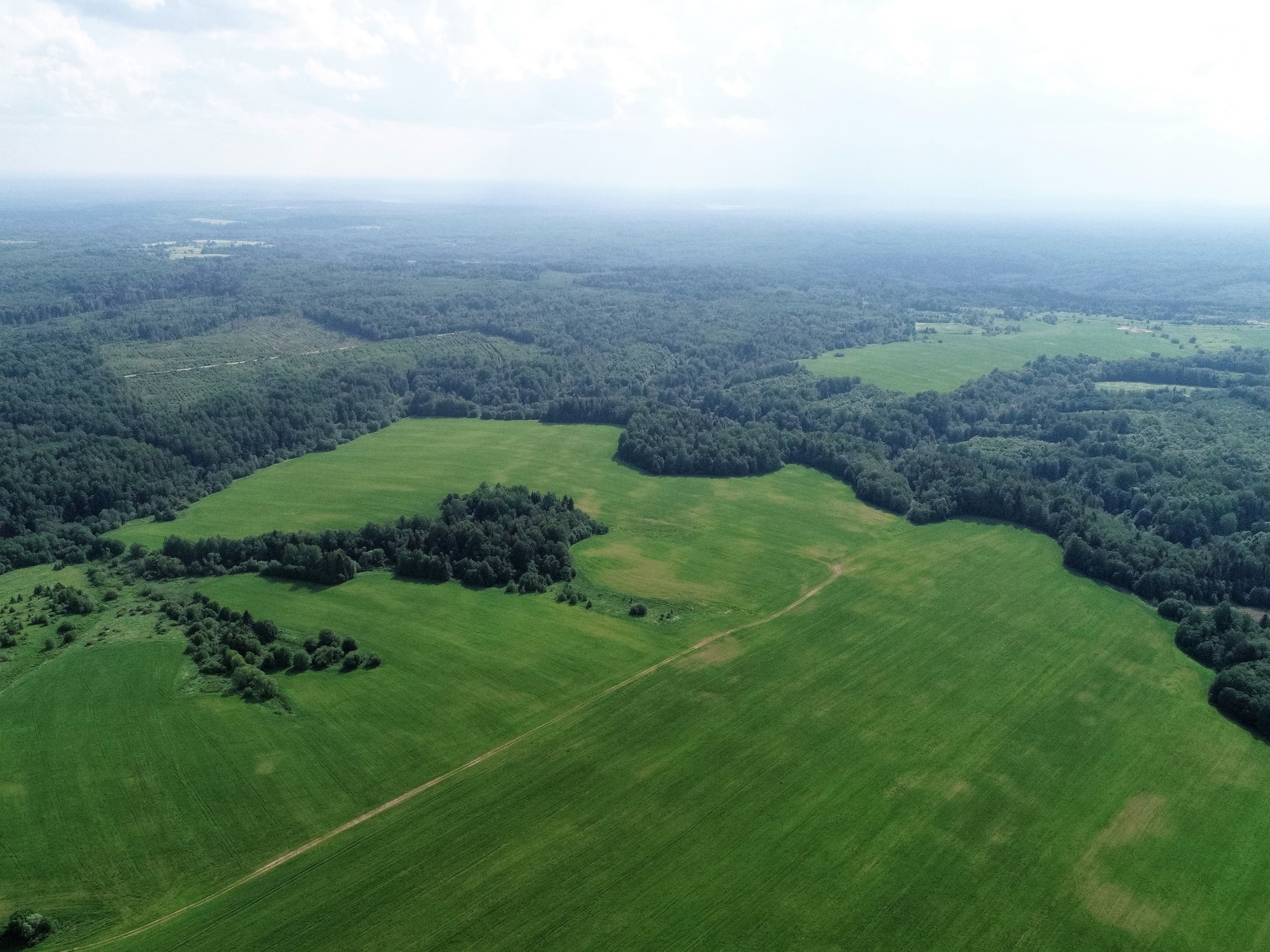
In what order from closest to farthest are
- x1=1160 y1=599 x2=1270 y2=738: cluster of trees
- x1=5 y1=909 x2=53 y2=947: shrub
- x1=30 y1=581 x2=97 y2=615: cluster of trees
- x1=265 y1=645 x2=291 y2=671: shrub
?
1. x1=5 y1=909 x2=53 y2=947: shrub
2. x1=1160 y1=599 x2=1270 y2=738: cluster of trees
3. x1=265 y1=645 x2=291 y2=671: shrub
4. x1=30 y1=581 x2=97 y2=615: cluster of trees

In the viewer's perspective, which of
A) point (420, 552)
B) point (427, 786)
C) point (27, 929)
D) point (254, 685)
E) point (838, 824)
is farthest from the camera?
point (420, 552)

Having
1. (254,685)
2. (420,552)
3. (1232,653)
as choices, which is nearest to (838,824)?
(1232,653)

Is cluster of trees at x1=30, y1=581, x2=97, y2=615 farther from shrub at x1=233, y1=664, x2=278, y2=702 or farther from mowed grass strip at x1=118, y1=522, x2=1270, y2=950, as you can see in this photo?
mowed grass strip at x1=118, y1=522, x2=1270, y2=950

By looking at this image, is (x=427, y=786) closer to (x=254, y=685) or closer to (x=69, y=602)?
(x=254, y=685)

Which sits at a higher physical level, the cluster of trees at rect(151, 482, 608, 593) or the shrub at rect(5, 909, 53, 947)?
the cluster of trees at rect(151, 482, 608, 593)

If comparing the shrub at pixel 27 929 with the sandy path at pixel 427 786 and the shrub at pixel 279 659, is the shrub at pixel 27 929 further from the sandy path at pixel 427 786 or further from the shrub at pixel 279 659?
the shrub at pixel 279 659

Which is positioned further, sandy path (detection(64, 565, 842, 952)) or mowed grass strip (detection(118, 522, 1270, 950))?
sandy path (detection(64, 565, 842, 952))

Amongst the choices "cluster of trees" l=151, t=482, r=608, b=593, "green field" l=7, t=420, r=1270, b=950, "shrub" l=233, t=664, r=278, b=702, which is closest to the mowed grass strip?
"green field" l=7, t=420, r=1270, b=950
